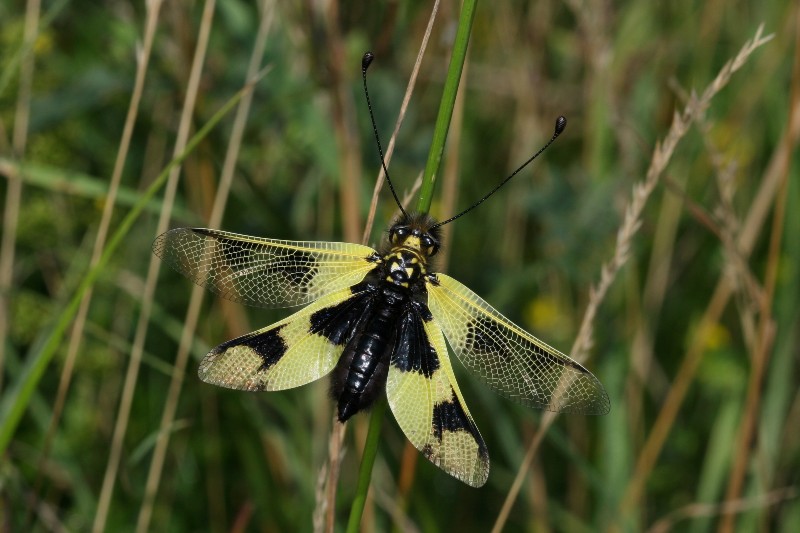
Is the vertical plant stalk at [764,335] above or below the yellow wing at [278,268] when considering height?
above

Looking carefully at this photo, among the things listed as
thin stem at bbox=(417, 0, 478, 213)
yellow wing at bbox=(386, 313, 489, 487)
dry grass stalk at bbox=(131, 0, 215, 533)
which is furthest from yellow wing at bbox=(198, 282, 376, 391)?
dry grass stalk at bbox=(131, 0, 215, 533)

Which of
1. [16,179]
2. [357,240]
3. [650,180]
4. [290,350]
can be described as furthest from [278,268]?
[16,179]

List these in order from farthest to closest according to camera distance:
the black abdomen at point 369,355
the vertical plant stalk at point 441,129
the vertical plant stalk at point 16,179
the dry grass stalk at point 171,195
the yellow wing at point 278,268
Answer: the vertical plant stalk at point 16,179 < the dry grass stalk at point 171,195 < the yellow wing at point 278,268 < the black abdomen at point 369,355 < the vertical plant stalk at point 441,129

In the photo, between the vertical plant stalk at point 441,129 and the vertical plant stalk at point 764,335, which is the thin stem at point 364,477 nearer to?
the vertical plant stalk at point 441,129

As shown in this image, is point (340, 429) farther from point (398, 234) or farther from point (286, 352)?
point (398, 234)

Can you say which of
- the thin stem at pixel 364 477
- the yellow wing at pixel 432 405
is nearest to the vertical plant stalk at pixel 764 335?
the yellow wing at pixel 432 405

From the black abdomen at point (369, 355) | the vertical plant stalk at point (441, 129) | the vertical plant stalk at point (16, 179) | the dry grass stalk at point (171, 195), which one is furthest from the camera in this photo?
the vertical plant stalk at point (16, 179)
